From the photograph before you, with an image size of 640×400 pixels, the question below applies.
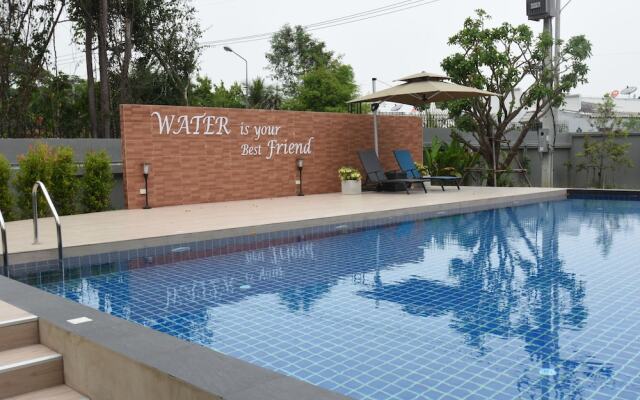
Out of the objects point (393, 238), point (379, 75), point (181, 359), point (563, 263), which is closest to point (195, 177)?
point (393, 238)

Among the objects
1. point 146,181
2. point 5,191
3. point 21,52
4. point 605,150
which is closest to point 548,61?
point 605,150

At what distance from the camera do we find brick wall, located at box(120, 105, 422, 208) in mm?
11703

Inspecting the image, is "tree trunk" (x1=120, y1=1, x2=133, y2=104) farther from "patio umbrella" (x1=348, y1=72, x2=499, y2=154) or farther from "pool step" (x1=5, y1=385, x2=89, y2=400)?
"pool step" (x1=5, y1=385, x2=89, y2=400)

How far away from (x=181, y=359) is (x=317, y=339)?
1.55 m

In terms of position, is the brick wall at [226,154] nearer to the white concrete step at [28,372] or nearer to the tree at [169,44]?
the white concrete step at [28,372]

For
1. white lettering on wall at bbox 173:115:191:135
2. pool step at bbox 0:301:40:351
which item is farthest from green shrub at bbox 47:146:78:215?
pool step at bbox 0:301:40:351

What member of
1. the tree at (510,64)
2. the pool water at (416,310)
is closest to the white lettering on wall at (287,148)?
the tree at (510,64)

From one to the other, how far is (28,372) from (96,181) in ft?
27.1

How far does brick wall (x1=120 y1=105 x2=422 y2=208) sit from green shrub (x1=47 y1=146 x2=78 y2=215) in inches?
38.1

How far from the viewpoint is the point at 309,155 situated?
48.9ft

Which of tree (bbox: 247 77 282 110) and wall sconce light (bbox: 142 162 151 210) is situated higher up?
tree (bbox: 247 77 282 110)

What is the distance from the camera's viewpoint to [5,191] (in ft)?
33.6

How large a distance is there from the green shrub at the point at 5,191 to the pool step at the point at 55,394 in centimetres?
758

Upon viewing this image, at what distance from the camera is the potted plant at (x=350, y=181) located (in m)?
14.7
